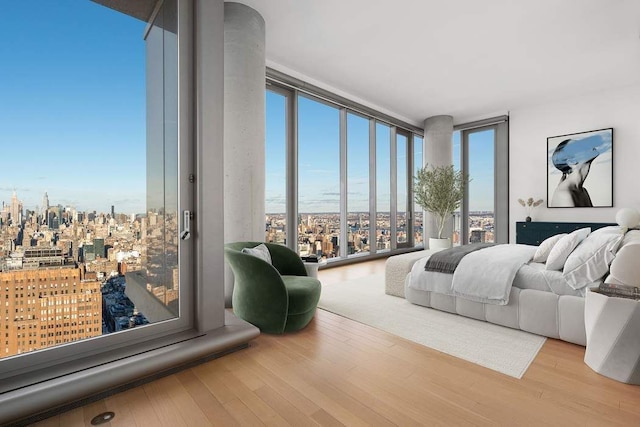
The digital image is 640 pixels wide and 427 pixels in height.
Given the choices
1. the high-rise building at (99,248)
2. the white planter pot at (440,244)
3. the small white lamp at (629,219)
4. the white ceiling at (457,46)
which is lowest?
the white planter pot at (440,244)

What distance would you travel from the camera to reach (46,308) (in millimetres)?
1838

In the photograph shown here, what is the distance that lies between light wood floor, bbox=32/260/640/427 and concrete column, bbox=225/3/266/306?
1.47 metres

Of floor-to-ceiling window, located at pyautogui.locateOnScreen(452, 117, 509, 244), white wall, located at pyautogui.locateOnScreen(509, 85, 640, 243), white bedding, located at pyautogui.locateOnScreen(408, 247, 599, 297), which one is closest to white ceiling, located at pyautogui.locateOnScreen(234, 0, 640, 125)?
white wall, located at pyautogui.locateOnScreen(509, 85, 640, 243)

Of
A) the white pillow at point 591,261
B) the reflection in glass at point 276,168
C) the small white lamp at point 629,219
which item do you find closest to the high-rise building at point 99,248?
the reflection in glass at point 276,168

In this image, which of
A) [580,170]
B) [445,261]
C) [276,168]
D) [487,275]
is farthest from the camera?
[580,170]

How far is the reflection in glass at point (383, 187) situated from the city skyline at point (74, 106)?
16.5 feet

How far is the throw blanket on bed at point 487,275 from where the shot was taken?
2.67 metres

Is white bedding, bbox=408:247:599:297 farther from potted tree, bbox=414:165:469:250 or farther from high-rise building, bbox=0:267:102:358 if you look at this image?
potted tree, bbox=414:165:469:250

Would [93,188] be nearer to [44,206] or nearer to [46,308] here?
[44,206]

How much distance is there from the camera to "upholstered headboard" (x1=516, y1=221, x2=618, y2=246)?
5.57 m

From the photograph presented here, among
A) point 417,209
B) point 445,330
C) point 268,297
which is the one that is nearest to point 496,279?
point 445,330

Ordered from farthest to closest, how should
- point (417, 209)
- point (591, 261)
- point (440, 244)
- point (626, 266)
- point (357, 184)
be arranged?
point (417, 209) < point (440, 244) < point (357, 184) < point (591, 261) < point (626, 266)

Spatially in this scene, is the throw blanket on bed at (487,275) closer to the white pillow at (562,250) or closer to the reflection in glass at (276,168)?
the white pillow at (562,250)

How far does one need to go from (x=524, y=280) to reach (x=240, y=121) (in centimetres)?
310
